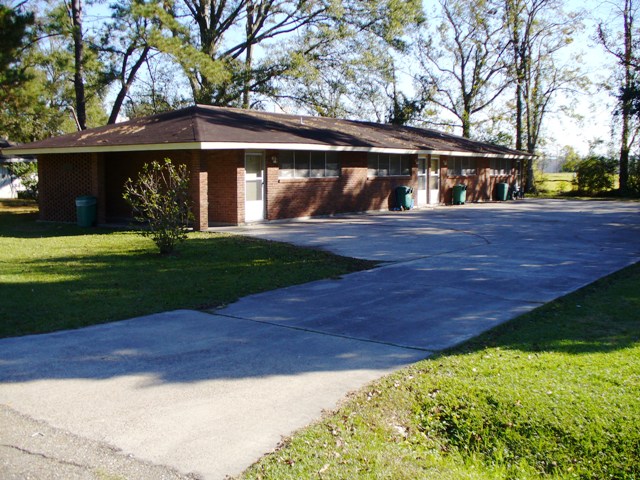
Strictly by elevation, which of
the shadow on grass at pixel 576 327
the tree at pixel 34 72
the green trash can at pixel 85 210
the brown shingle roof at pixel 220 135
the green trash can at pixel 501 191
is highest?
the tree at pixel 34 72

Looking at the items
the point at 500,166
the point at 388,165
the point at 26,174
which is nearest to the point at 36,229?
the point at 388,165

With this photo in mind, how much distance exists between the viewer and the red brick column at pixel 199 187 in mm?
18938

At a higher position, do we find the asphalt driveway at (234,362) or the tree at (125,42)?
the tree at (125,42)

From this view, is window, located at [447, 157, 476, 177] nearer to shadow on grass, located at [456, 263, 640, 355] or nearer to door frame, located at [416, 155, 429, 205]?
door frame, located at [416, 155, 429, 205]

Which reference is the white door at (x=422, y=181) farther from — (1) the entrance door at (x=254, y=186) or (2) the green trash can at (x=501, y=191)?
(1) the entrance door at (x=254, y=186)

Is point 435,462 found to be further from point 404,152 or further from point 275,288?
point 404,152

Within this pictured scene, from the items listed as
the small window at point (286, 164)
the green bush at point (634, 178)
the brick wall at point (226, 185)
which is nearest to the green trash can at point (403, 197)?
the small window at point (286, 164)

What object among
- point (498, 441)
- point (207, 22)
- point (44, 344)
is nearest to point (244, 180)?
point (44, 344)

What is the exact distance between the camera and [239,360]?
22.7 feet

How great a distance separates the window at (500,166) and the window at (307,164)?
16.4 metres

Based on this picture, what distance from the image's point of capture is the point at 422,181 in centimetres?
Result: 3070

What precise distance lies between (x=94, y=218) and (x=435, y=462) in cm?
1819

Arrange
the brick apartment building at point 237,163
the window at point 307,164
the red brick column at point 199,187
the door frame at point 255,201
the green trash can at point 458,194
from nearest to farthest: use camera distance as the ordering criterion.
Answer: the red brick column at point 199,187, the brick apartment building at point 237,163, the door frame at point 255,201, the window at point 307,164, the green trash can at point 458,194

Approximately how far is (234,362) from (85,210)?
51.4 ft
